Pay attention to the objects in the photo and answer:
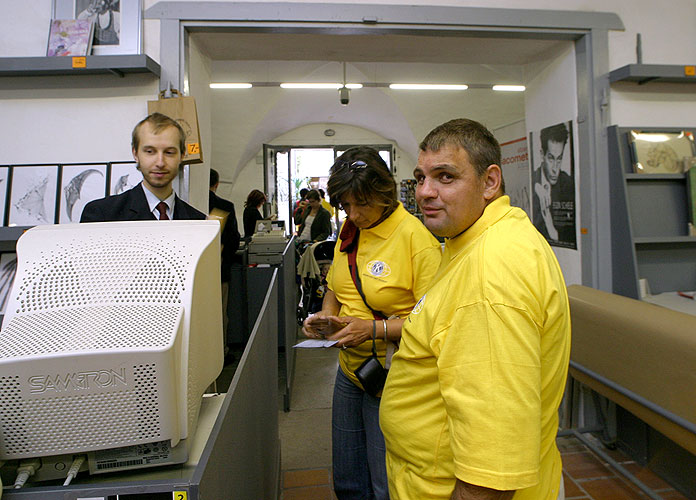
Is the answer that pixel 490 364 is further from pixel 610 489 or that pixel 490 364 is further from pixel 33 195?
pixel 33 195

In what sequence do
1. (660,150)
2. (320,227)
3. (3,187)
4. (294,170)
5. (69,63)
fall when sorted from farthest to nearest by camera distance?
(294,170) < (320,227) < (660,150) < (3,187) < (69,63)

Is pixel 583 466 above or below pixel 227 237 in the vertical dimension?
below

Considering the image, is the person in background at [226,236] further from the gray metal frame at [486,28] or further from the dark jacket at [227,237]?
the gray metal frame at [486,28]

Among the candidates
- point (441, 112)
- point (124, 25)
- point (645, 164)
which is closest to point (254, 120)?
point (441, 112)

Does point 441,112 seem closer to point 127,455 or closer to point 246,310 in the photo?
point 246,310

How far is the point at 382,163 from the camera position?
166cm

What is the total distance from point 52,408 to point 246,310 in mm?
4101

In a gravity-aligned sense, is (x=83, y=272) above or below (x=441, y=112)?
below

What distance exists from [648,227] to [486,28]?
1.57m

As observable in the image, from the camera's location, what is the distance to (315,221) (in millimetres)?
6820

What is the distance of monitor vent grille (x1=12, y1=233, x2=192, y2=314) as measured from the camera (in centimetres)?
79

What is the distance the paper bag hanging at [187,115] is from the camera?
2.39 meters

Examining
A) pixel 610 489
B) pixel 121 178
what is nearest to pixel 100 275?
pixel 121 178

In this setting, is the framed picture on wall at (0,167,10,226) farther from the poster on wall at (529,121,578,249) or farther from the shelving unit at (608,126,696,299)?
the shelving unit at (608,126,696,299)
